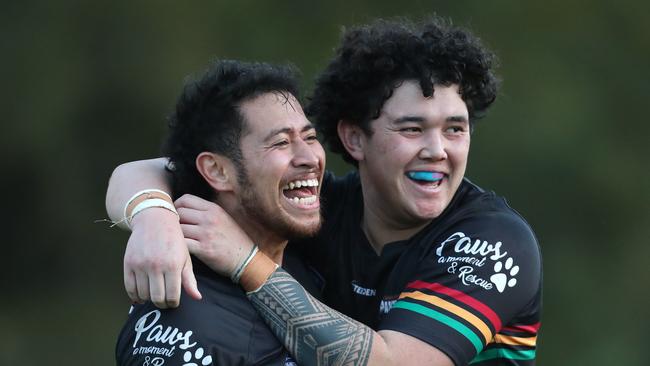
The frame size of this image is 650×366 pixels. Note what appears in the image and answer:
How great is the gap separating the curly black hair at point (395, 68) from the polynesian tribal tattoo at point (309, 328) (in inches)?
35.5

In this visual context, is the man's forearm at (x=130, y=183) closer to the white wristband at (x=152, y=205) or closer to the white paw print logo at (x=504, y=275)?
the white wristband at (x=152, y=205)

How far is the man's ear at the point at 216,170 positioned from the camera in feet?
13.6

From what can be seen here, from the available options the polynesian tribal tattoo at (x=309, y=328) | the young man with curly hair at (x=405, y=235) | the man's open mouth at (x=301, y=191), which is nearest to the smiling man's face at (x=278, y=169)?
the man's open mouth at (x=301, y=191)

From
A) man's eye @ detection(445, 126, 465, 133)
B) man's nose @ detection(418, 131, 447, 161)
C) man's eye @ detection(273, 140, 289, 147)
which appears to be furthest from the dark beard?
man's eye @ detection(445, 126, 465, 133)

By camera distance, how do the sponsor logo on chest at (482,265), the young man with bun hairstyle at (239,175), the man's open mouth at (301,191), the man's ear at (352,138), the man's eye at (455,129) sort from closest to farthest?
the young man with bun hairstyle at (239,175) < the sponsor logo on chest at (482,265) < the man's open mouth at (301,191) < the man's eye at (455,129) < the man's ear at (352,138)

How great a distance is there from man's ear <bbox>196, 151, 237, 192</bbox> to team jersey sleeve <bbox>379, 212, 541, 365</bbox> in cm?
76

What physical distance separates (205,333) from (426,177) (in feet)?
3.53

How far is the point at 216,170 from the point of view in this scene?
416 cm

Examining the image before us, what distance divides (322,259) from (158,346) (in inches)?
42.4

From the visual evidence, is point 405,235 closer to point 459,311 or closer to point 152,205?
point 459,311

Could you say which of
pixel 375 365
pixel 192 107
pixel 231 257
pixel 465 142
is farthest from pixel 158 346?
pixel 465 142

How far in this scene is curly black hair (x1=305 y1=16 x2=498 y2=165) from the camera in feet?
14.3

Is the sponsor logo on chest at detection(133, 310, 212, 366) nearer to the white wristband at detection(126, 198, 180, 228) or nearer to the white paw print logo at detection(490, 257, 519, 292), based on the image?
the white wristband at detection(126, 198, 180, 228)

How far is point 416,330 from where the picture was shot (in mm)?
3818
